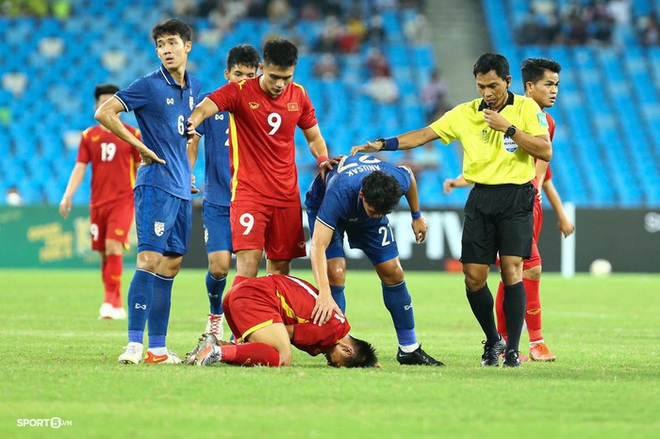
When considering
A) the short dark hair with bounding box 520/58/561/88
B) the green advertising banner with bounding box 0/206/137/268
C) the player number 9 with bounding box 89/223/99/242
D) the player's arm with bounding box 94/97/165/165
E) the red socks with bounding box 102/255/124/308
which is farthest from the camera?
the green advertising banner with bounding box 0/206/137/268

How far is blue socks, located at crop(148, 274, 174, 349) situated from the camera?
779 cm

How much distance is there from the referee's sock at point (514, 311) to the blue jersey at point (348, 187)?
1027 mm

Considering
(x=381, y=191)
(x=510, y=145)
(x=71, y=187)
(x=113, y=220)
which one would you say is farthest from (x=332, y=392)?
(x=71, y=187)

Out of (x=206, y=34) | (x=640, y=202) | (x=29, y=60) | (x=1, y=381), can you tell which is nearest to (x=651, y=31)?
(x=640, y=202)

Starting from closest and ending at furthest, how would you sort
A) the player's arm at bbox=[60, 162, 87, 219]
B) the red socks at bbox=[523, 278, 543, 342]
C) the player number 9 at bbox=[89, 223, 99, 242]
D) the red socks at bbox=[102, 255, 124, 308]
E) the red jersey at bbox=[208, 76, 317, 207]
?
the red jersey at bbox=[208, 76, 317, 207] < the red socks at bbox=[523, 278, 543, 342] < the red socks at bbox=[102, 255, 124, 308] < the player's arm at bbox=[60, 162, 87, 219] < the player number 9 at bbox=[89, 223, 99, 242]

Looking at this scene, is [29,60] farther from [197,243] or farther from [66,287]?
[66,287]

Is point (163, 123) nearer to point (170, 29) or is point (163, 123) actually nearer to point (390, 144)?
point (170, 29)

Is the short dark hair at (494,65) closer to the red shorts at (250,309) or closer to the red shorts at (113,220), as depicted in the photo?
the red shorts at (250,309)

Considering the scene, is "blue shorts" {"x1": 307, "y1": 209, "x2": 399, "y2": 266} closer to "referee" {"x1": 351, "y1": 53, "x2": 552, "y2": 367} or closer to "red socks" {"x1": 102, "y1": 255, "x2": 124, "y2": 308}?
"referee" {"x1": 351, "y1": 53, "x2": 552, "y2": 367}

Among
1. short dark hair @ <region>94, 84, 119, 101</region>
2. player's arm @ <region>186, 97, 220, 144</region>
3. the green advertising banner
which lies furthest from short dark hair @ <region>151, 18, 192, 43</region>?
the green advertising banner

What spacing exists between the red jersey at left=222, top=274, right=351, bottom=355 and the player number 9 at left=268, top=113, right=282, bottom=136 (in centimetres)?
120

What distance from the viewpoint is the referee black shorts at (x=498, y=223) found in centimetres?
776

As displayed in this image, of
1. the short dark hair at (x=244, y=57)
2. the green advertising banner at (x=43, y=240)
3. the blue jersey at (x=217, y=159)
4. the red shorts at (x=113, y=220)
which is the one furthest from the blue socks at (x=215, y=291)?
the green advertising banner at (x=43, y=240)

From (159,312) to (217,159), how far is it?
6.81ft
